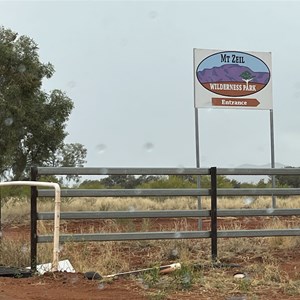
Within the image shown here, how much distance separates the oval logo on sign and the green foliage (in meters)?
8.85

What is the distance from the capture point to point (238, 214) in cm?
876

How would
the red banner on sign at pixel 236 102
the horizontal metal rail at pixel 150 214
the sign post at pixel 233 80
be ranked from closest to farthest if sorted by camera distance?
the horizontal metal rail at pixel 150 214 → the sign post at pixel 233 80 → the red banner on sign at pixel 236 102

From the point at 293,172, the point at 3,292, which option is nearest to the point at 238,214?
the point at 293,172

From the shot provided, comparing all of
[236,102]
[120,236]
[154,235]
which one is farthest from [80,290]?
[236,102]

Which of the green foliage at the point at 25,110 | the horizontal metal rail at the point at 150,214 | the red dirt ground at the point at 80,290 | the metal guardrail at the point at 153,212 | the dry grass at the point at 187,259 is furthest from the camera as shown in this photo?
the green foliage at the point at 25,110

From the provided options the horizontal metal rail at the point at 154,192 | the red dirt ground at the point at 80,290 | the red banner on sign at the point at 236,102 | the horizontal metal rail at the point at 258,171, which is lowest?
the red dirt ground at the point at 80,290

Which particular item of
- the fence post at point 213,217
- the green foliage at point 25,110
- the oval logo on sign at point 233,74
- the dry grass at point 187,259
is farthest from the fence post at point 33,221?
the green foliage at point 25,110

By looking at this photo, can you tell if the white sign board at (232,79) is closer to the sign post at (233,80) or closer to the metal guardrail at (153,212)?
the sign post at (233,80)

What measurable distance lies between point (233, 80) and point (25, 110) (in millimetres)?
9499

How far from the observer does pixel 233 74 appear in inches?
499

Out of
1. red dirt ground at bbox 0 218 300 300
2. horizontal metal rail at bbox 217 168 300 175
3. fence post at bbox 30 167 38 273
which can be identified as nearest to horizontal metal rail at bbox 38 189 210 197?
fence post at bbox 30 167 38 273

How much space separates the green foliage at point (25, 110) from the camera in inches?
761

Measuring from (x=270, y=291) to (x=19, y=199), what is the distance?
17.3m

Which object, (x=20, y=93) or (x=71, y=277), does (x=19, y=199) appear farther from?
(x=71, y=277)
